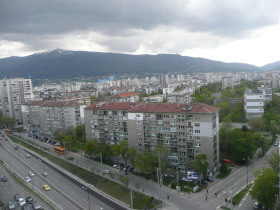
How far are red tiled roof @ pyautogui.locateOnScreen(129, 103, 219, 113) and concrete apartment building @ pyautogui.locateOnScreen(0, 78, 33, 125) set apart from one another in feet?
182

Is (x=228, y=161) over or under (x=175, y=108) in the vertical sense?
under

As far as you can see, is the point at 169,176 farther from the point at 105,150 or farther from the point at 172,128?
the point at 105,150

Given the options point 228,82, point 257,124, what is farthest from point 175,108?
point 228,82

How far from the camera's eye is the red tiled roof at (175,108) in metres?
31.0

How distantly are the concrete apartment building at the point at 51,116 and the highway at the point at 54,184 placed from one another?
11052mm

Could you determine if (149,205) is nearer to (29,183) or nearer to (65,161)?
(29,183)

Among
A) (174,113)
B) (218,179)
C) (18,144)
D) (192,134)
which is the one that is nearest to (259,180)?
(218,179)

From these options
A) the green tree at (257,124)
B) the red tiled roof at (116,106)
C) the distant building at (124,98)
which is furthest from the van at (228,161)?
the distant building at (124,98)

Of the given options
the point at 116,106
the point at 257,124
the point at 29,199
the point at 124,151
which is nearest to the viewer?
the point at 29,199

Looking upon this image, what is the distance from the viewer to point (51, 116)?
5647 centimetres

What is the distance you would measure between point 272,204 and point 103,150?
22785 millimetres

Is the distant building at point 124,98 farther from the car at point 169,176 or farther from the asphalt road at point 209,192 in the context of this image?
the car at point 169,176

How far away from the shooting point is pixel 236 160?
113 feet

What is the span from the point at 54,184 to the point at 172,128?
17.1 m
